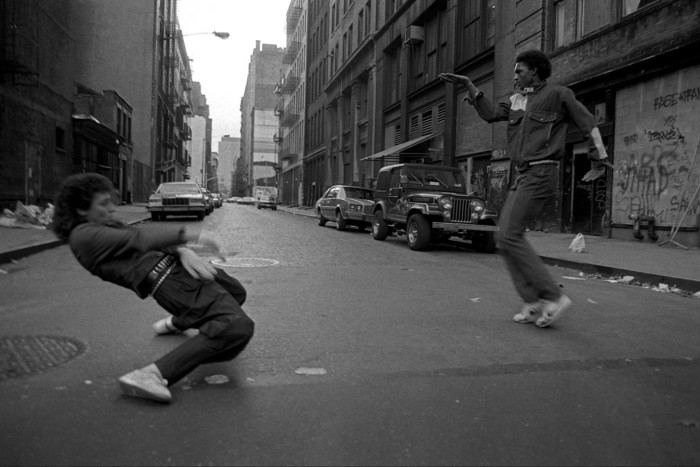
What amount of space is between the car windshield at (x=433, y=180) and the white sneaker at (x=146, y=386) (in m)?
10.3

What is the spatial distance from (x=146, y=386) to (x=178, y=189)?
19015 mm

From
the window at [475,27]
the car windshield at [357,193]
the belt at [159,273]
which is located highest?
the window at [475,27]

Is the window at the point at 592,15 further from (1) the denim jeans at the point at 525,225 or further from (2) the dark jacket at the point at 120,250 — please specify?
(2) the dark jacket at the point at 120,250

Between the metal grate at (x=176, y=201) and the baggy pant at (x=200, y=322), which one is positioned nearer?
the baggy pant at (x=200, y=322)

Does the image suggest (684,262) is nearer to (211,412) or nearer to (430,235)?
(430,235)

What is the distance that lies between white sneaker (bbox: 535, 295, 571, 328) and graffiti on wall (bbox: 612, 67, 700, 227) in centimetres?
835

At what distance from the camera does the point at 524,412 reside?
264 centimetres

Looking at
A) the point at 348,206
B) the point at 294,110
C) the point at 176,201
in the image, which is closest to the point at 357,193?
the point at 348,206

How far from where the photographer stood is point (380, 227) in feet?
44.5

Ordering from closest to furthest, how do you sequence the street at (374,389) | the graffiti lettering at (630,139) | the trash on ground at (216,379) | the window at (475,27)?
the street at (374,389), the trash on ground at (216,379), the graffiti lettering at (630,139), the window at (475,27)

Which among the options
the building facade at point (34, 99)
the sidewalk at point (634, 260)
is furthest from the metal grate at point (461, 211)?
the building facade at point (34, 99)

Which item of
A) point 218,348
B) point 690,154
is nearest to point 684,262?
point 690,154

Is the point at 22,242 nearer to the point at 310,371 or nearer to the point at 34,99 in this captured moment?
the point at 310,371

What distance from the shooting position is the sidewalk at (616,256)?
7418 millimetres
